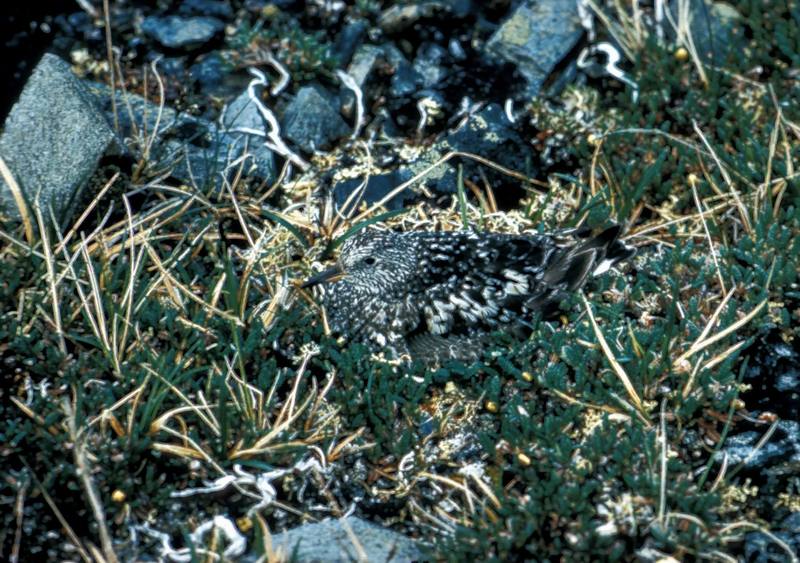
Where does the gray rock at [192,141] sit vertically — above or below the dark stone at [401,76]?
below

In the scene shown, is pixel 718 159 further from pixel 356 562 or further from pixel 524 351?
pixel 356 562

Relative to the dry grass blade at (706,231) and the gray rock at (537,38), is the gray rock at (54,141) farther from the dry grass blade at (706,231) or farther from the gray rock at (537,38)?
the dry grass blade at (706,231)

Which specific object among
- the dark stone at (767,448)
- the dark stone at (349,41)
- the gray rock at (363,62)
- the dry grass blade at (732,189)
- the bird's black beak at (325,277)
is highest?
the dark stone at (349,41)

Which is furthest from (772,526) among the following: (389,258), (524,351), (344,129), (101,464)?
(344,129)

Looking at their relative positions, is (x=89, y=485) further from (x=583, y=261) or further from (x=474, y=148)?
(x=474, y=148)

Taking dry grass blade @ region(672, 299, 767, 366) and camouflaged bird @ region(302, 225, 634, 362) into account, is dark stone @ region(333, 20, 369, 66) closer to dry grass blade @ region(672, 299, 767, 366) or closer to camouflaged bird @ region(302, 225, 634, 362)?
camouflaged bird @ region(302, 225, 634, 362)

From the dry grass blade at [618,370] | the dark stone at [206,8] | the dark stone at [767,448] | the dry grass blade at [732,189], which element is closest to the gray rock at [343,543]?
the dry grass blade at [618,370]

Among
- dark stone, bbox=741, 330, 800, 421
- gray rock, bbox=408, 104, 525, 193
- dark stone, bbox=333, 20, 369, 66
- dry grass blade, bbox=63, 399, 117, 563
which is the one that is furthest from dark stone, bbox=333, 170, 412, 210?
dry grass blade, bbox=63, 399, 117, 563

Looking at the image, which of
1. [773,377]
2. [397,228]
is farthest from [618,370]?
[397,228]
